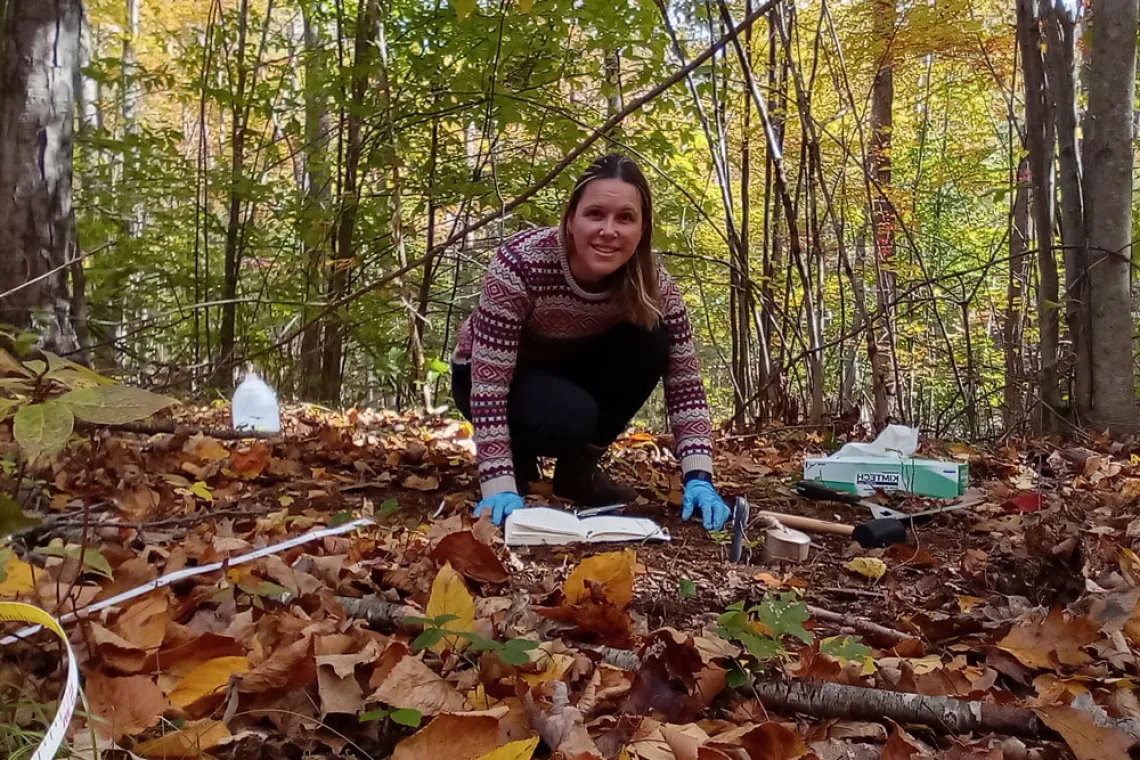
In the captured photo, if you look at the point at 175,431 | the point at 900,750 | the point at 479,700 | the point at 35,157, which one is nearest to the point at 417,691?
the point at 479,700

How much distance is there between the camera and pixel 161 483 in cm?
209

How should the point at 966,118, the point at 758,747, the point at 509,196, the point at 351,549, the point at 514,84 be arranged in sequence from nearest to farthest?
the point at 758,747 → the point at 351,549 → the point at 514,84 → the point at 509,196 → the point at 966,118

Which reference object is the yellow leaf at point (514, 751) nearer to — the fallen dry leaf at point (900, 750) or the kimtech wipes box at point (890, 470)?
the fallen dry leaf at point (900, 750)

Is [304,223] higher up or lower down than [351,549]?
higher up

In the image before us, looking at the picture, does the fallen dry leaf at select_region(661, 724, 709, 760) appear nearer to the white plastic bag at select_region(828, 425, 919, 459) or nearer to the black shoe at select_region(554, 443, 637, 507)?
the black shoe at select_region(554, 443, 637, 507)

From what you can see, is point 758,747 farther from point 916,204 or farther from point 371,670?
point 916,204

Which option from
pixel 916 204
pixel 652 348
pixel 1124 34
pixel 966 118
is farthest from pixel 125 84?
pixel 966 118

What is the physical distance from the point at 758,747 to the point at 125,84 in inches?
203

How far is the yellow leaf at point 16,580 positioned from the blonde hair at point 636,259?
1516 millimetres

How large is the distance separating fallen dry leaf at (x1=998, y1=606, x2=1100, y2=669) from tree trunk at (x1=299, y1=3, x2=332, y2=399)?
372cm

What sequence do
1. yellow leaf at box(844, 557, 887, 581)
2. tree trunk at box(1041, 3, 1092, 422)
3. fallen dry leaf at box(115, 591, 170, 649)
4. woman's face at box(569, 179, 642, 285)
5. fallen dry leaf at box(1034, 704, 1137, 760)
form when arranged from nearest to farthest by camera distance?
1. fallen dry leaf at box(1034, 704, 1137, 760)
2. fallen dry leaf at box(115, 591, 170, 649)
3. yellow leaf at box(844, 557, 887, 581)
4. woman's face at box(569, 179, 642, 285)
5. tree trunk at box(1041, 3, 1092, 422)

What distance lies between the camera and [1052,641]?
3.96 feet

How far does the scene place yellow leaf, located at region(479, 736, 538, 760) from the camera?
0.80 m

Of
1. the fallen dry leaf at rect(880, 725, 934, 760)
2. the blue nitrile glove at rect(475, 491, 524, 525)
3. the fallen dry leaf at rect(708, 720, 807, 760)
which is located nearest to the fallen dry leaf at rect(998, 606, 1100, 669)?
the fallen dry leaf at rect(880, 725, 934, 760)
